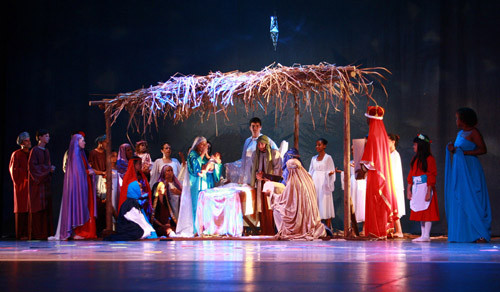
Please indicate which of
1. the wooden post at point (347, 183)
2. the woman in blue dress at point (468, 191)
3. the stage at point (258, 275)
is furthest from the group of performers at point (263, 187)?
the stage at point (258, 275)

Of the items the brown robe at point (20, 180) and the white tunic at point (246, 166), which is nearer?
the white tunic at point (246, 166)

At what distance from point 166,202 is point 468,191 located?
4.53 metres

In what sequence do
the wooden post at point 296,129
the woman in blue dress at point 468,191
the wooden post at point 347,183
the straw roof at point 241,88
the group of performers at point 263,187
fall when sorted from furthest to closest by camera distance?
1. the wooden post at point 296,129
2. the straw roof at point 241,88
3. the wooden post at point 347,183
4. the group of performers at point 263,187
5. the woman in blue dress at point 468,191

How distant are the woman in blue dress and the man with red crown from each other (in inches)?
36.3

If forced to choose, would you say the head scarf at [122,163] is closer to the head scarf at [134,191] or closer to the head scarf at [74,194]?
the head scarf at [74,194]

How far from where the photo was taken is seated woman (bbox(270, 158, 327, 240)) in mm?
8469

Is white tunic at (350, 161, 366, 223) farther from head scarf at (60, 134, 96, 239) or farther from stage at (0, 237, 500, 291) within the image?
stage at (0, 237, 500, 291)

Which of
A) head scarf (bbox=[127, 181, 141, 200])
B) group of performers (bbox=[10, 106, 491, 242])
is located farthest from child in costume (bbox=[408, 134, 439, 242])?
head scarf (bbox=[127, 181, 141, 200])

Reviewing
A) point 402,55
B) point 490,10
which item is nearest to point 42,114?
point 402,55

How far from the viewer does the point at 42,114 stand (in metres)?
12.2

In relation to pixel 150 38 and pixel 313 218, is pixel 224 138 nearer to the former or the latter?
pixel 150 38

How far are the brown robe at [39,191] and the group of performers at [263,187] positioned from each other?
15mm

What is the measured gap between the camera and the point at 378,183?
8359 millimetres

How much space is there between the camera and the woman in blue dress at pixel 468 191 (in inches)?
291
